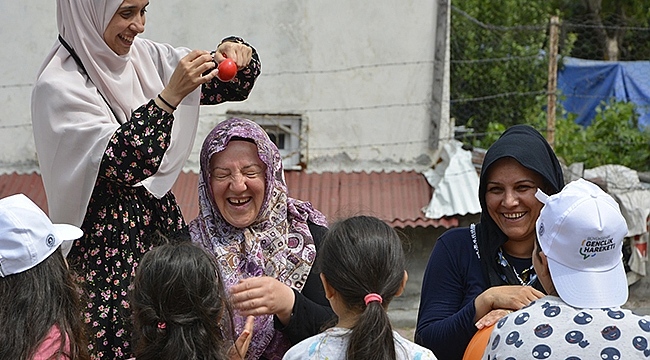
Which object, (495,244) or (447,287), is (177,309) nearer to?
(447,287)

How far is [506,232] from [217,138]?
3.53ft

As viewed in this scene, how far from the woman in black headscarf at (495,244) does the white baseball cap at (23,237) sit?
1.32 metres

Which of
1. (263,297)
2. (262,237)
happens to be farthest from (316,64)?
(263,297)

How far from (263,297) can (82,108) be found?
0.89m

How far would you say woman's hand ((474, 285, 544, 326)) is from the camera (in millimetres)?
2631

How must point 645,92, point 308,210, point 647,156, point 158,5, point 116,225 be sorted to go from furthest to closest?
point 645,92 < point 647,156 < point 158,5 < point 308,210 < point 116,225

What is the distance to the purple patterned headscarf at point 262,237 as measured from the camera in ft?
9.75

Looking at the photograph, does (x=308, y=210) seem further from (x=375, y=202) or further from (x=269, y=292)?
(x=375, y=202)

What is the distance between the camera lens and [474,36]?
11172mm

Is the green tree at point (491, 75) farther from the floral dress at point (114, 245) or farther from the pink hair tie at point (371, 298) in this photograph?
the pink hair tie at point (371, 298)

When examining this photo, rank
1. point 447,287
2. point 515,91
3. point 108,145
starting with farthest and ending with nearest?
point 515,91, point 447,287, point 108,145

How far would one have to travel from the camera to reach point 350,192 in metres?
7.64

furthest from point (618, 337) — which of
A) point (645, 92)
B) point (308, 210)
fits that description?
point (645, 92)

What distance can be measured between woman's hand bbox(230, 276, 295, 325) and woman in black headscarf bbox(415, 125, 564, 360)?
534 millimetres
